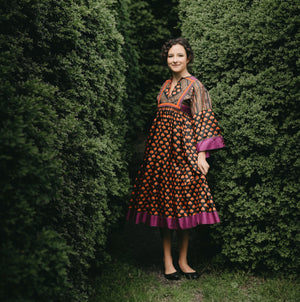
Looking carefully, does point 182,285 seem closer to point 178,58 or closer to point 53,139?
point 53,139

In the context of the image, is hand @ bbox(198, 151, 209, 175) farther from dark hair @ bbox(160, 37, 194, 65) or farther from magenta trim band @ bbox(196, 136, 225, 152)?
dark hair @ bbox(160, 37, 194, 65)

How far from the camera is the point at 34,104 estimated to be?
65.8 inches

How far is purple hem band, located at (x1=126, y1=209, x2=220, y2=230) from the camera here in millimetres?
2869

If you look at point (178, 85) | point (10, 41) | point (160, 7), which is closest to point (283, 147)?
point (178, 85)

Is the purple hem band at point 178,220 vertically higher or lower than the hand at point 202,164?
lower

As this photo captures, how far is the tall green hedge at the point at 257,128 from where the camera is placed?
109 inches

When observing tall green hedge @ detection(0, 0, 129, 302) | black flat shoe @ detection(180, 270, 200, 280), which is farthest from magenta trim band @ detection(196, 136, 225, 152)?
black flat shoe @ detection(180, 270, 200, 280)

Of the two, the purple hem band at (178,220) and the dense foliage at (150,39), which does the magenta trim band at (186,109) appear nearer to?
the purple hem band at (178,220)

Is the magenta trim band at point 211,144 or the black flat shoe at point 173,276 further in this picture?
the black flat shoe at point 173,276

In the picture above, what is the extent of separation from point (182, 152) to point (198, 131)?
10.4 inches

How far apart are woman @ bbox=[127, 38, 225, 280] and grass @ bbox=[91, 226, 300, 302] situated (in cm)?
17

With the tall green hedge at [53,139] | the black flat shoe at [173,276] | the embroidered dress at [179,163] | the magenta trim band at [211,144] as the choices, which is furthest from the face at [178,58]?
the black flat shoe at [173,276]

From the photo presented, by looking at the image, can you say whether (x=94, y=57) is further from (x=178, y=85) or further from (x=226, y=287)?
(x=226, y=287)

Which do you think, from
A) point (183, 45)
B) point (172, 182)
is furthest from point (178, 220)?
point (183, 45)
